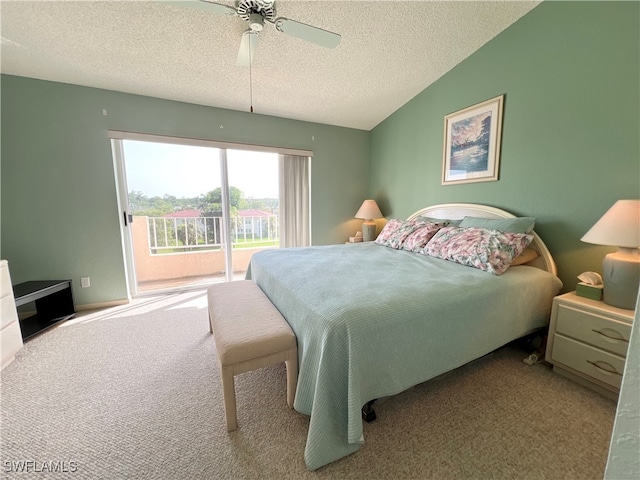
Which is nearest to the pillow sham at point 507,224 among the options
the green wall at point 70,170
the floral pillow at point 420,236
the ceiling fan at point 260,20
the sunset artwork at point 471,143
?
the floral pillow at point 420,236

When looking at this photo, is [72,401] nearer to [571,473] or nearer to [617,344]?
[571,473]

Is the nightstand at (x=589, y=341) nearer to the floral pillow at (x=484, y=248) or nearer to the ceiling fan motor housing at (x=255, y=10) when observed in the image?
the floral pillow at (x=484, y=248)

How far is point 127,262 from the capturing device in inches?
119

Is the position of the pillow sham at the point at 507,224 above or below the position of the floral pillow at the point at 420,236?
above

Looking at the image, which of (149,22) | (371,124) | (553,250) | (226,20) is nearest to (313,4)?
(226,20)

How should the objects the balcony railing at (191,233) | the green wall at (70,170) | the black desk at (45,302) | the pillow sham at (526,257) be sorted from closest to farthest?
1. the pillow sham at (526,257)
2. the black desk at (45,302)
3. the green wall at (70,170)
4. the balcony railing at (191,233)

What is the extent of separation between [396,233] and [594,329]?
1667mm

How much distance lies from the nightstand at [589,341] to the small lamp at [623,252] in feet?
0.29

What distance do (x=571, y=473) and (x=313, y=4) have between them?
123 inches

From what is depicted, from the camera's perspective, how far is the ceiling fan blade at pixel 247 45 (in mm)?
1781

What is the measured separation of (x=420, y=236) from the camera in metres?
2.56

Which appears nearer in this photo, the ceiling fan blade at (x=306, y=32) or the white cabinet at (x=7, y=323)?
the ceiling fan blade at (x=306, y=32)

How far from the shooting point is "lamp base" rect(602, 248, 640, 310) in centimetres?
148

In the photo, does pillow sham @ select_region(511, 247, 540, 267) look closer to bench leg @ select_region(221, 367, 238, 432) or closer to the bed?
the bed
